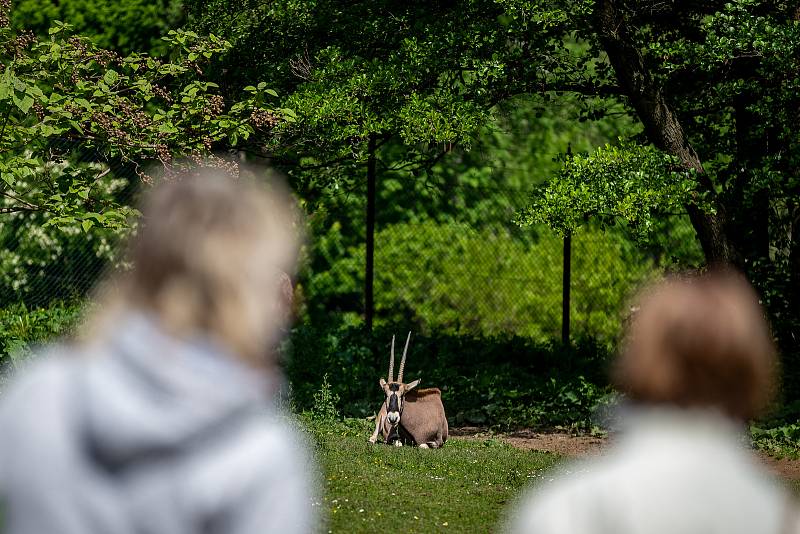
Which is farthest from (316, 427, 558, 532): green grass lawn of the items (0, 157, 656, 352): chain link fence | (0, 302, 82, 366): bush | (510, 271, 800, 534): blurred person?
(0, 157, 656, 352): chain link fence

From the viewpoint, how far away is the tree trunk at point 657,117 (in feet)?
32.1

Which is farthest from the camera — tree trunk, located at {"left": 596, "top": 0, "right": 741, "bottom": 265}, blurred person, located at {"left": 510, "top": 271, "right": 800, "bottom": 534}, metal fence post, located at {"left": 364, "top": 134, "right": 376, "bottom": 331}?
metal fence post, located at {"left": 364, "top": 134, "right": 376, "bottom": 331}

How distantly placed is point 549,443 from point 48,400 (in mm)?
8621

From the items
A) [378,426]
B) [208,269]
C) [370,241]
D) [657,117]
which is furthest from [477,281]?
[208,269]

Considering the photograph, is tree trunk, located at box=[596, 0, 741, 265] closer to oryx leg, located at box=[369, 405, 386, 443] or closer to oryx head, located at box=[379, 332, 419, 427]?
oryx head, located at box=[379, 332, 419, 427]

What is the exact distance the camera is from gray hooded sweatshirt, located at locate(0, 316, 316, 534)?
1.72 m

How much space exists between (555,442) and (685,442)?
837 centimetres

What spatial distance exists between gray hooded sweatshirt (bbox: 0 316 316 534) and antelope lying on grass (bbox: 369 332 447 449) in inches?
282

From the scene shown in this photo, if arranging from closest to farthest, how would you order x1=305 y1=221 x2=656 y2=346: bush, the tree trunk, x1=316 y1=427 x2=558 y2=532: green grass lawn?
x1=316 y1=427 x2=558 y2=532: green grass lawn
the tree trunk
x1=305 y1=221 x2=656 y2=346: bush

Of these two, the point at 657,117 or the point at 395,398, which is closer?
the point at 395,398

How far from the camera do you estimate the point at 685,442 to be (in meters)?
1.87

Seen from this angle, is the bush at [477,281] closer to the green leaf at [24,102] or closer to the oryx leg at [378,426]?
the oryx leg at [378,426]

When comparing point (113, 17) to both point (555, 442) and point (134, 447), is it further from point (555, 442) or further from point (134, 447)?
point (134, 447)

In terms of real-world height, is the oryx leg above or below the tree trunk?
below
